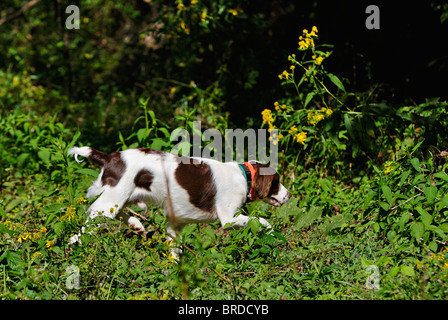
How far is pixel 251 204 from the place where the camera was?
3.96 m

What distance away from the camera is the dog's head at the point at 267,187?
3.98 metres

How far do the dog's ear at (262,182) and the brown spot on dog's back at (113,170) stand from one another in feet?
3.56

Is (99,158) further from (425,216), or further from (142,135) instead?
(425,216)

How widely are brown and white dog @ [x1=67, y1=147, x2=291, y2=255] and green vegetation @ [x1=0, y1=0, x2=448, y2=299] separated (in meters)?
0.14

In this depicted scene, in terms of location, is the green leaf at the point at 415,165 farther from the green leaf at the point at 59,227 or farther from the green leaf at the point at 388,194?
the green leaf at the point at 59,227

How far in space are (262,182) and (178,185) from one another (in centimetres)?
71

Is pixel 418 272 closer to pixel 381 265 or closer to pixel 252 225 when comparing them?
pixel 381 265

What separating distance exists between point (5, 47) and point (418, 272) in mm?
9161

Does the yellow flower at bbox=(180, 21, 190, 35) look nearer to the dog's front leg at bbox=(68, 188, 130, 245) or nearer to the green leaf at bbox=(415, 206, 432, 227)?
the dog's front leg at bbox=(68, 188, 130, 245)

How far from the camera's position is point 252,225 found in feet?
10.9

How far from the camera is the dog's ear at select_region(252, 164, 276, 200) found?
3.97 metres

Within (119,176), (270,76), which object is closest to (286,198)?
(119,176)

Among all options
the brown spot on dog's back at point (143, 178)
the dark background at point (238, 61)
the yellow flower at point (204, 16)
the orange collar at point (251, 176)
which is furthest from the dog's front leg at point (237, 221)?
the yellow flower at point (204, 16)

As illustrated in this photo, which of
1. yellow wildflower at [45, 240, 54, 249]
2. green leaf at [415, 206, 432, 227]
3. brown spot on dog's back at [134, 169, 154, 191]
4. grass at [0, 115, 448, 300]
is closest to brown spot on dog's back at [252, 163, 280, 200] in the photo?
grass at [0, 115, 448, 300]
